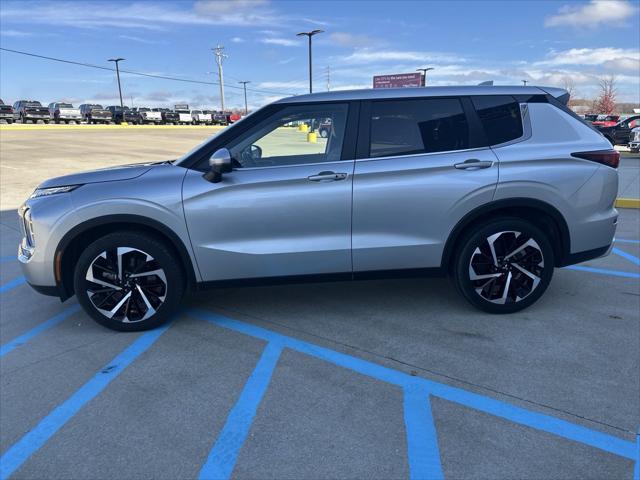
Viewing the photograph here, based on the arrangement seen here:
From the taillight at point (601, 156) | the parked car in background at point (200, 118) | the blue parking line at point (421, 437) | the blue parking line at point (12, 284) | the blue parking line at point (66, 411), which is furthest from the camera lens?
the parked car in background at point (200, 118)

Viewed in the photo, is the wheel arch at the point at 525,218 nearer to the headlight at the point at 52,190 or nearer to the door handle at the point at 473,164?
the door handle at the point at 473,164

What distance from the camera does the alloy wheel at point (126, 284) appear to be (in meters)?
3.51

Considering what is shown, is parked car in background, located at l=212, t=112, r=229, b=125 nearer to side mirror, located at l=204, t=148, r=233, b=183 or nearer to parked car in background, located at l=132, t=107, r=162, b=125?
parked car in background, located at l=132, t=107, r=162, b=125

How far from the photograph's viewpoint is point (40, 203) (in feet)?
11.4

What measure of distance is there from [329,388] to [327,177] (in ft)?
4.90

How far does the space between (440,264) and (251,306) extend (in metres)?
1.68

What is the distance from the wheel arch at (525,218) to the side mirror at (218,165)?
1.78 metres

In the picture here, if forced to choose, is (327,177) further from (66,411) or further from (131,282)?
(66,411)

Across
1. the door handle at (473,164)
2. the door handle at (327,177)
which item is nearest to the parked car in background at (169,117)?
the door handle at (327,177)

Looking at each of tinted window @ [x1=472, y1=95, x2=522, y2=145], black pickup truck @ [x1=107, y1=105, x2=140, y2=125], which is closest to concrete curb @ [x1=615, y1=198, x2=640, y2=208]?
tinted window @ [x1=472, y1=95, x2=522, y2=145]

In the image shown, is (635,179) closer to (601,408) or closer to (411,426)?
(601,408)

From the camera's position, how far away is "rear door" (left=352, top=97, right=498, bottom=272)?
350cm

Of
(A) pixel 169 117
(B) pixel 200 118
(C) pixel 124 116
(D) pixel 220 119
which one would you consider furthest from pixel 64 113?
(D) pixel 220 119

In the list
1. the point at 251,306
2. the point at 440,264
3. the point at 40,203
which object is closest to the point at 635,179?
the point at 440,264
